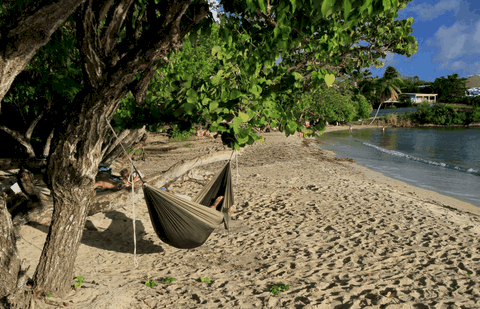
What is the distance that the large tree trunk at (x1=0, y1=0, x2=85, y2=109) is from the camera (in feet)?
6.77

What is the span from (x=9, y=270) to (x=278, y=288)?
2234 mm

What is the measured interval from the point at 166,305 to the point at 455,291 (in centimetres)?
271

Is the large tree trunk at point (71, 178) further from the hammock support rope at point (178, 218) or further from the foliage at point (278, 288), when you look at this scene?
the foliage at point (278, 288)

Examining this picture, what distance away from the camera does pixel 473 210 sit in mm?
8242

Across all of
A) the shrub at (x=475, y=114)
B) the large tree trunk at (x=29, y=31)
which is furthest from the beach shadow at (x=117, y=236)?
the shrub at (x=475, y=114)

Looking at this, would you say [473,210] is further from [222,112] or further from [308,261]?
[222,112]

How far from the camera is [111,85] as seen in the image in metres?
2.51

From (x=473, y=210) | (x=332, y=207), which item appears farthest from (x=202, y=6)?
(x=473, y=210)

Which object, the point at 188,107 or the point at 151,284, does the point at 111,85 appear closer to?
the point at 188,107

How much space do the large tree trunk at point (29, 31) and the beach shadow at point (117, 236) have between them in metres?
2.97

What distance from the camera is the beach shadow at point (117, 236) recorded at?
181 inches

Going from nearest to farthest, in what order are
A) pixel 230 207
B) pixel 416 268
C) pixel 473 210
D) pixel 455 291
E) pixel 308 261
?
pixel 455 291 < pixel 416 268 < pixel 308 261 < pixel 230 207 < pixel 473 210

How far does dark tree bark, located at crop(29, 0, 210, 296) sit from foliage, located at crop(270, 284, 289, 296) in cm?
183

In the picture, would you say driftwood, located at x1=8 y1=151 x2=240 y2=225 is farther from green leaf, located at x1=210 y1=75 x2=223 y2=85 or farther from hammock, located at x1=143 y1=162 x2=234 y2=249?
green leaf, located at x1=210 y1=75 x2=223 y2=85
